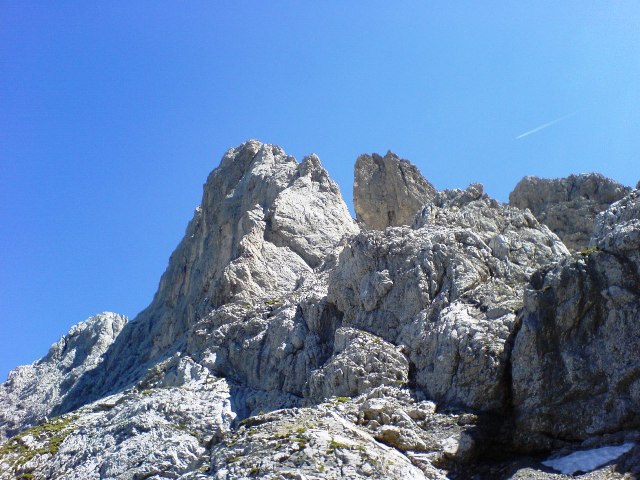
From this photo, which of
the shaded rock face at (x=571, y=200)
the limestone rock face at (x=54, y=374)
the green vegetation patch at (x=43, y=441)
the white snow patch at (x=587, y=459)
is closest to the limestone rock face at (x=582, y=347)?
the white snow patch at (x=587, y=459)

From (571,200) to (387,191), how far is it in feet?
83.4

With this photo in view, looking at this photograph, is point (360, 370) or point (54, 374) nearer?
point (360, 370)

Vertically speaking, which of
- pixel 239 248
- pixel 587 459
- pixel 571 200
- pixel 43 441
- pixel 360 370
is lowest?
pixel 587 459

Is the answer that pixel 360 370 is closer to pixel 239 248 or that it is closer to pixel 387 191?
pixel 239 248

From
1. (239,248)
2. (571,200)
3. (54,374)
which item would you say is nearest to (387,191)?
(239,248)

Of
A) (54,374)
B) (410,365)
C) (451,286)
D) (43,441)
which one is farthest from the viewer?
(54,374)

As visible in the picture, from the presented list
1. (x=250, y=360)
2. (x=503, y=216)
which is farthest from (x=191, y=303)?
(x=503, y=216)

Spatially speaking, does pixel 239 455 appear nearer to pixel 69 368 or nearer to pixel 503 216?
pixel 503 216

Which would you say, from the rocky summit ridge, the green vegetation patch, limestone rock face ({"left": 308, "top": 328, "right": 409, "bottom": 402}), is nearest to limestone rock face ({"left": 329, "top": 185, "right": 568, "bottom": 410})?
the rocky summit ridge

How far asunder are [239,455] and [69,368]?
326 feet

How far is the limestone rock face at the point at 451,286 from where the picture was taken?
145ft

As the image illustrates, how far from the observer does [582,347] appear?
40.9m

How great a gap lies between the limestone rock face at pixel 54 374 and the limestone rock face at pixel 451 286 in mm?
60577

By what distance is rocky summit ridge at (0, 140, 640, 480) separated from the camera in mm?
37844
